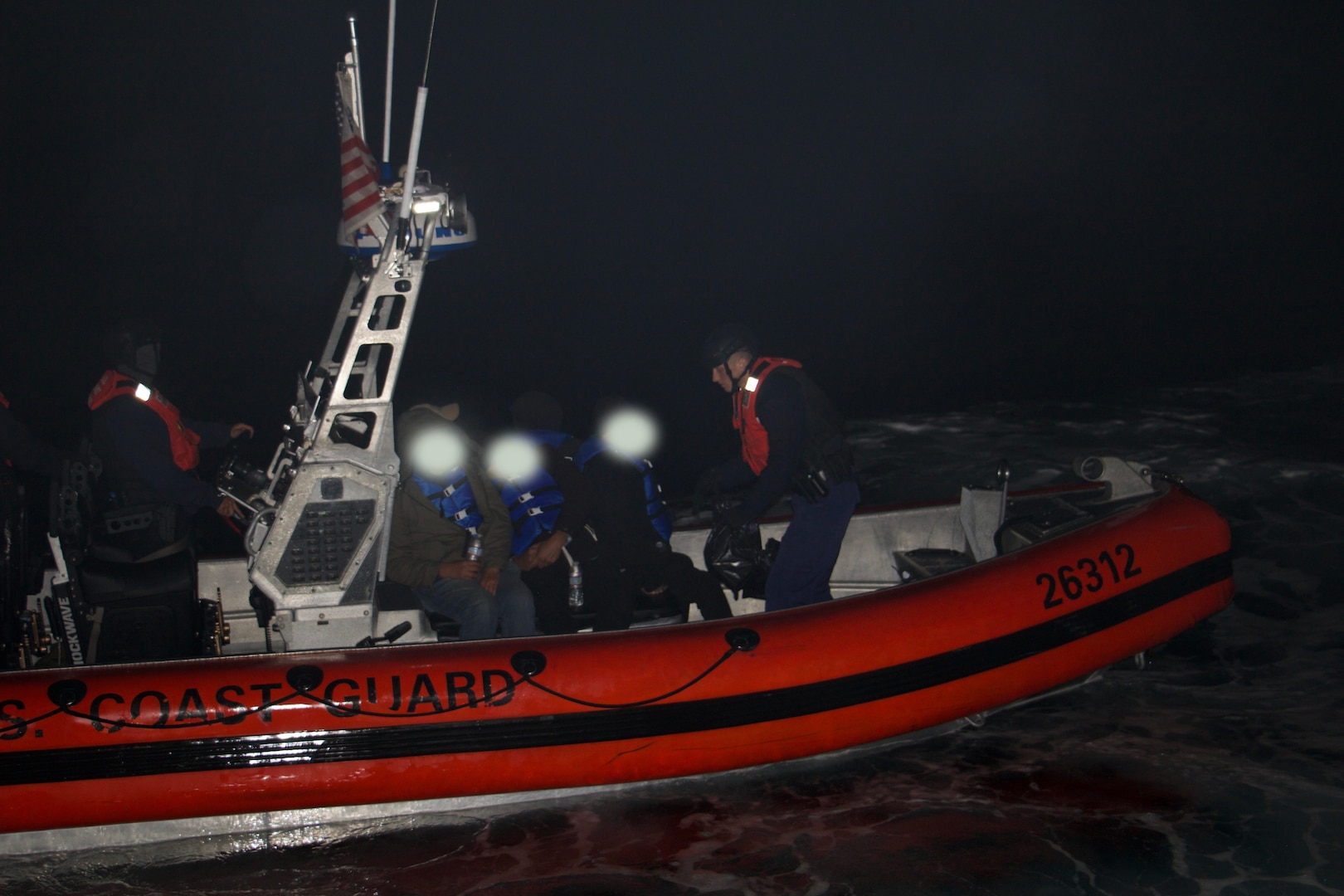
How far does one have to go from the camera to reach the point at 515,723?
3209 mm

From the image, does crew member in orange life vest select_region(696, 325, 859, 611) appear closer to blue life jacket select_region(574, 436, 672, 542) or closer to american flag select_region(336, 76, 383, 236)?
blue life jacket select_region(574, 436, 672, 542)

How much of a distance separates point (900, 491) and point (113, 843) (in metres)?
6.66

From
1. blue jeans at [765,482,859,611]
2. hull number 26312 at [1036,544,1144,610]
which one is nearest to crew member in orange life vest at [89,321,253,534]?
blue jeans at [765,482,859,611]

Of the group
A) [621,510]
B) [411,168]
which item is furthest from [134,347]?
[621,510]

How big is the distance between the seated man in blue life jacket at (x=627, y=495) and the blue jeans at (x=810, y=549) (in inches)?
17.2

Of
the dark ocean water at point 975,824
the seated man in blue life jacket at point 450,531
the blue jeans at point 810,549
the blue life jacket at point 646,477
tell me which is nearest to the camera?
the dark ocean water at point 975,824

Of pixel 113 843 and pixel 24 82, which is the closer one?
pixel 113 843

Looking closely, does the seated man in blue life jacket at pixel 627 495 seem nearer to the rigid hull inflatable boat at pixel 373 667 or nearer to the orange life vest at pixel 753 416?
the rigid hull inflatable boat at pixel 373 667

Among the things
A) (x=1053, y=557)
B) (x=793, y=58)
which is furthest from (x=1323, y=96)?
(x=1053, y=557)

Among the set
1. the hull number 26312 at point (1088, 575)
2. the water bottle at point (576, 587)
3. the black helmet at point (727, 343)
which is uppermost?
the black helmet at point (727, 343)

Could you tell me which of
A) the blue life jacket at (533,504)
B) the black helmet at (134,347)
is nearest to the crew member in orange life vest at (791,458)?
the blue life jacket at (533,504)

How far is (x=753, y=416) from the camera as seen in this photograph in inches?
148

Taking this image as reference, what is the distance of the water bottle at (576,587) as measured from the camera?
3824 millimetres

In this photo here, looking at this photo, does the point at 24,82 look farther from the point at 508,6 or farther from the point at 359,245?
the point at 359,245
